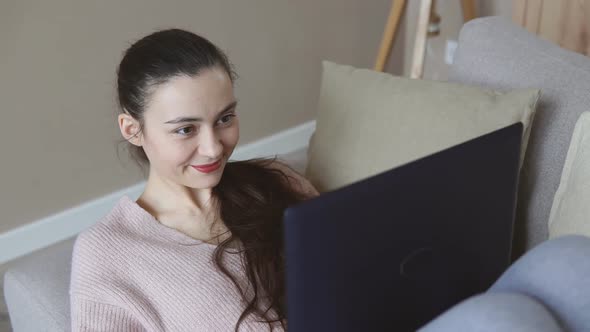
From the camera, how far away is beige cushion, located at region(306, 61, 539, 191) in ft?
3.88

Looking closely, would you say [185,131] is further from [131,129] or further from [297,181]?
[297,181]

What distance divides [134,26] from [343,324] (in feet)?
5.18

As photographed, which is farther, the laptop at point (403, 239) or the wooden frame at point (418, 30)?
the wooden frame at point (418, 30)

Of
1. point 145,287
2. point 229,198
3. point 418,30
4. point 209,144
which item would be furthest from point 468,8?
point 145,287

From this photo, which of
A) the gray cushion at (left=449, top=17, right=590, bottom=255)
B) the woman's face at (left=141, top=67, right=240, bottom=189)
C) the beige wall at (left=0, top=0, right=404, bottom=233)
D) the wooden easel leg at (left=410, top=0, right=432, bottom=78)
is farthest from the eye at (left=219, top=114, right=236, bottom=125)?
the wooden easel leg at (left=410, top=0, right=432, bottom=78)

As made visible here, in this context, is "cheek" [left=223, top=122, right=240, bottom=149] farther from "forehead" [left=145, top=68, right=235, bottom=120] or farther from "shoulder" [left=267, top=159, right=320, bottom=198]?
"shoulder" [left=267, top=159, right=320, bottom=198]

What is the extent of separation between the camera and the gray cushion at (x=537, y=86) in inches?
46.8

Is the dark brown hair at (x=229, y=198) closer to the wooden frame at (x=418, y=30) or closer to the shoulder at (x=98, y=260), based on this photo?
→ the shoulder at (x=98, y=260)

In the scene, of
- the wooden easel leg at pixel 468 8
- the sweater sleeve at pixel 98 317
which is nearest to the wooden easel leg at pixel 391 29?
the wooden easel leg at pixel 468 8

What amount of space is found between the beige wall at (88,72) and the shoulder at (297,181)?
0.96 m

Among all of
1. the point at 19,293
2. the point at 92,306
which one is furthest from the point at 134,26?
the point at 92,306

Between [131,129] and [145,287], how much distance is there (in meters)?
0.28

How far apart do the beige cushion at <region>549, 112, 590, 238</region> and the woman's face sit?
1.92ft

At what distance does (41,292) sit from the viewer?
1137 millimetres
